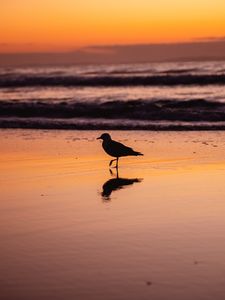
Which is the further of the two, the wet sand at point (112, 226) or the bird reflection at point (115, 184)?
the bird reflection at point (115, 184)

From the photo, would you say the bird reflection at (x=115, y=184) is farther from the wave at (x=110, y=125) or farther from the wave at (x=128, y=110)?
the wave at (x=128, y=110)

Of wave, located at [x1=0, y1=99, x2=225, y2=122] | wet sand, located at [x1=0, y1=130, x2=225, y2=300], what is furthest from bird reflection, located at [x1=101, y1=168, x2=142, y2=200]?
wave, located at [x1=0, y1=99, x2=225, y2=122]

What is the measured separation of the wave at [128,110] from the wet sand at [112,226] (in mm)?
7534

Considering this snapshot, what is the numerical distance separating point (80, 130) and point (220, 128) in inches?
133

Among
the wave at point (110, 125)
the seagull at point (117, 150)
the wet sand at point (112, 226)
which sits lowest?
the wet sand at point (112, 226)

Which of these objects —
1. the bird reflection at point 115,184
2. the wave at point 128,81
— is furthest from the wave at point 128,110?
the wave at point 128,81

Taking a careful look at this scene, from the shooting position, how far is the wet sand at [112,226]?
4602mm

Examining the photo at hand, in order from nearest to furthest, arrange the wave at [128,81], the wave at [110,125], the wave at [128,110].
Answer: the wave at [110,125], the wave at [128,110], the wave at [128,81]

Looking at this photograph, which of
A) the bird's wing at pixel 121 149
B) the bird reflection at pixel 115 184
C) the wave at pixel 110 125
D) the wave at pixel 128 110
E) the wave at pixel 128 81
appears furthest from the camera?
the wave at pixel 128 81

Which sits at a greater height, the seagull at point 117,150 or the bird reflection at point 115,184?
the seagull at point 117,150

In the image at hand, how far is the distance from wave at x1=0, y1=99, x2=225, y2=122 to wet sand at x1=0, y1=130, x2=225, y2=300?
7534mm

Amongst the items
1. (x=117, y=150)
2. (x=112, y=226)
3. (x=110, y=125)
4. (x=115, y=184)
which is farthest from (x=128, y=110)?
(x=112, y=226)

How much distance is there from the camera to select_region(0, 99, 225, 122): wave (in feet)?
61.8

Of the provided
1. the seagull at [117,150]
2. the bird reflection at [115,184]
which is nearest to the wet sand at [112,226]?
the bird reflection at [115,184]
